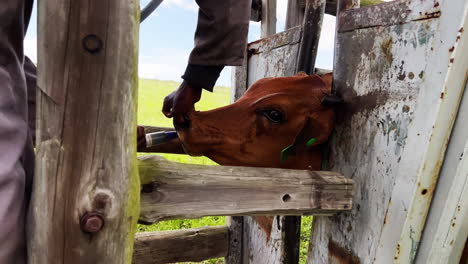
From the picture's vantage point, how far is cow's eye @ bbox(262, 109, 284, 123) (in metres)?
1.28

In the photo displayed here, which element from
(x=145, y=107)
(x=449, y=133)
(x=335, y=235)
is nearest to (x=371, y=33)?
(x=449, y=133)

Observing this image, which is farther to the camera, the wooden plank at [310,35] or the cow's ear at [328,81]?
the wooden plank at [310,35]

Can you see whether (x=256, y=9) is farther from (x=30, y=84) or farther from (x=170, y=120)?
(x=170, y=120)

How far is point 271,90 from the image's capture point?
133 cm

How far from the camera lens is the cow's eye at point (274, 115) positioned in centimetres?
128

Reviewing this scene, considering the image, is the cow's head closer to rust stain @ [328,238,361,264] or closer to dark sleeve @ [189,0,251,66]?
dark sleeve @ [189,0,251,66]

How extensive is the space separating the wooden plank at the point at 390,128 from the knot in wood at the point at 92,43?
78cm

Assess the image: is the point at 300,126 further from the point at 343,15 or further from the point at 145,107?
the point at 145,107

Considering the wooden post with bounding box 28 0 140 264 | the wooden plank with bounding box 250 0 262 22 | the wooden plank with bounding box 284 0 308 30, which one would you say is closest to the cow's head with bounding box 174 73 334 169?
the wooden post with bounding box 28 0 140 264

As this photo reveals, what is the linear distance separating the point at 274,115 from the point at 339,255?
54cm

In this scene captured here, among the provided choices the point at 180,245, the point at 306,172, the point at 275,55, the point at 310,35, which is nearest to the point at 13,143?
the point at 306,172

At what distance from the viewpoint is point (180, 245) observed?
213 centimetres

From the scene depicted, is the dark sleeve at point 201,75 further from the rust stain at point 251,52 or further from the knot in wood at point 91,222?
the rust stain at point 251,52

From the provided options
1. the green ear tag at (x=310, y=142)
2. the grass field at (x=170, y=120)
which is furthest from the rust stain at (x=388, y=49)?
the grass field at (x=170, y=120)
